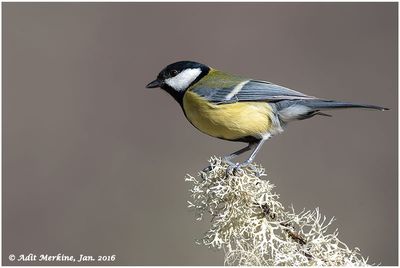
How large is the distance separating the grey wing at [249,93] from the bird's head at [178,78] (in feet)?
0.44

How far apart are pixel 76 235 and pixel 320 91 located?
2.84m

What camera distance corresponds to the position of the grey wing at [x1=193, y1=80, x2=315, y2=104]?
328 centimetres

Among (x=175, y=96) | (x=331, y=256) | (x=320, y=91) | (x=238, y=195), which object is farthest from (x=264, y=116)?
(x=320, y=91)

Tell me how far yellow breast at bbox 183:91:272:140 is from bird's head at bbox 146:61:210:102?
0.73 feet

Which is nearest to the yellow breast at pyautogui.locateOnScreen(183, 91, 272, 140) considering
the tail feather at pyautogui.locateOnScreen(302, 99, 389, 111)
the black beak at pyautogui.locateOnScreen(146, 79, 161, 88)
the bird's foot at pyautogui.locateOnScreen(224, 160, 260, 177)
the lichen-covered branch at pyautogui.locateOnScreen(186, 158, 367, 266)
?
the tail feather at pyautogui.locateOnScreen(302, 99, 389, 111)

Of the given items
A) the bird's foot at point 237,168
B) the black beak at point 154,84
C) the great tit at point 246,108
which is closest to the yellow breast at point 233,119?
the great tit at point 246,108

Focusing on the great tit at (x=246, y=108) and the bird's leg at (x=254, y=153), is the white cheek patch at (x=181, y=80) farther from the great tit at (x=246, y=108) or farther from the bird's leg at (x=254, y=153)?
the bird's leg at (x=254, y=153)

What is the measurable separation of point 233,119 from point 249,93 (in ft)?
0.64

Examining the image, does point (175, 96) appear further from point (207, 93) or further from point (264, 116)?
point (264, 116)

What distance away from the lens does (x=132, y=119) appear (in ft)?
22.0

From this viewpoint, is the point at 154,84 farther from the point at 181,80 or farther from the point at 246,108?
the point at 246,108

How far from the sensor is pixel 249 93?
3.35 m

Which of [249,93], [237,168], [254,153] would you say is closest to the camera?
[237,168]

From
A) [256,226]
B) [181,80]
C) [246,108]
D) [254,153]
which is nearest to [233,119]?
[246,108]
